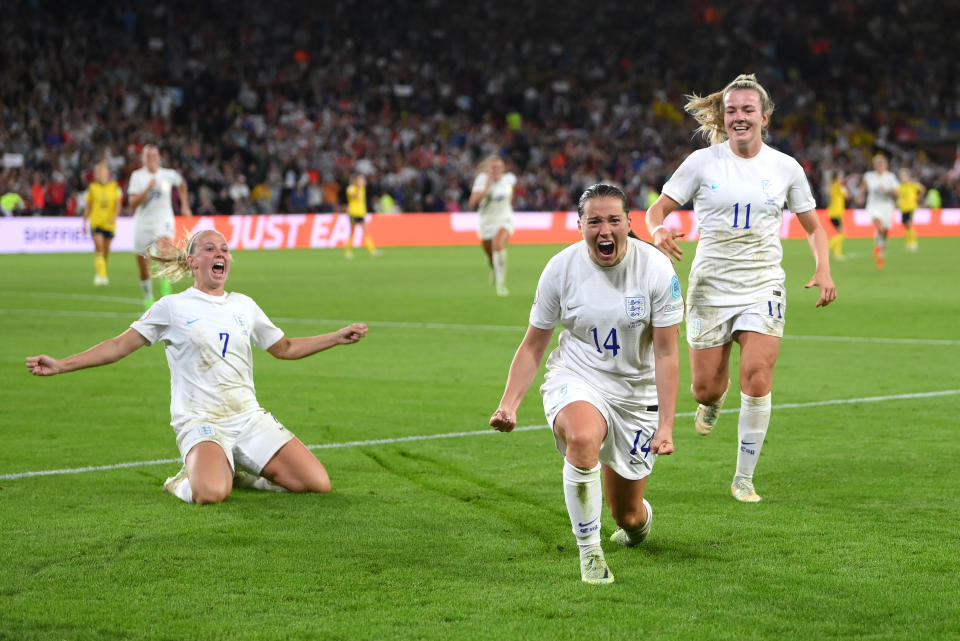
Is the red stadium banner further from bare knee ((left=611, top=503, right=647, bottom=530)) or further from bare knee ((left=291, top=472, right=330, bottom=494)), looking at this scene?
bare knee ((left=611, top=503, right=647, bottom=530))

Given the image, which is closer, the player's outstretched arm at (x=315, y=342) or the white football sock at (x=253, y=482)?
the player's outstretched arm at (x=315, y=342)

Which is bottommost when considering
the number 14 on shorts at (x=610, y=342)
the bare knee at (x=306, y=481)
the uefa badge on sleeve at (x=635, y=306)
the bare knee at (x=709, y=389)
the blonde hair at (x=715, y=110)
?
the bare knee at (x=306, y=481)

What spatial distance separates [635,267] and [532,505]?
1.72 m

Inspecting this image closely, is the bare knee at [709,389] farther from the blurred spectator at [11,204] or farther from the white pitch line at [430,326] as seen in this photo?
the blurred spectator at [11,204]

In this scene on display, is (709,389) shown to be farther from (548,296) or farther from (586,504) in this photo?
(586,504)

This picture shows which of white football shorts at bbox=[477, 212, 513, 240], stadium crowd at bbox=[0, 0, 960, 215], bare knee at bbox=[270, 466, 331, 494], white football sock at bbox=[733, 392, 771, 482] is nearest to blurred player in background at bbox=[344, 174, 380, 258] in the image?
stadium crowd at bbox=[0, 0, 960, 215]

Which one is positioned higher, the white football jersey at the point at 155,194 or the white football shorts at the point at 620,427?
the white football jersey at the point at 155,194

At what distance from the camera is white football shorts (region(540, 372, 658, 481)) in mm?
5777

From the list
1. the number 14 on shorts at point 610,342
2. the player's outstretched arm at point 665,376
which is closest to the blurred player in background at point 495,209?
the number 14 on shorts at point 610,342

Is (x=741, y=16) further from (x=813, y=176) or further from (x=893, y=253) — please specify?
(x=893, y=253)

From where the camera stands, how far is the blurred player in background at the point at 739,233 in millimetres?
7430

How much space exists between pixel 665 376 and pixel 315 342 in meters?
2.26

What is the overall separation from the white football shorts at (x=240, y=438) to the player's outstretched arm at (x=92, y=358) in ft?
1.85

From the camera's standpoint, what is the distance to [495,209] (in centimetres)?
2323
